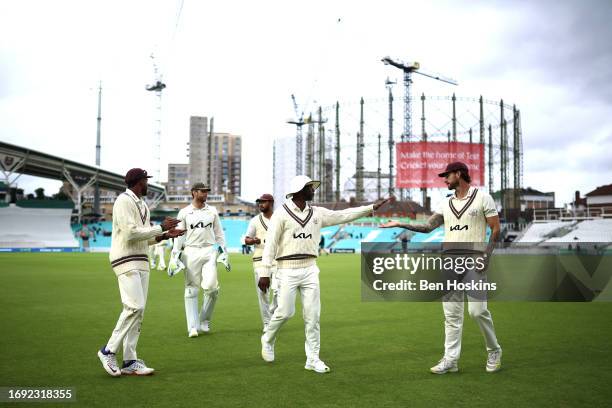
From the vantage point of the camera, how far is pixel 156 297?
13.9 metres

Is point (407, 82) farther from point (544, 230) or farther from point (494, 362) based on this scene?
point (494, 362)

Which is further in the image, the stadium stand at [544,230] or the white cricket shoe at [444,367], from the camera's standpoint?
the stadium stand at [544,230]

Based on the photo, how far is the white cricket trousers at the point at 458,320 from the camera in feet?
20.8

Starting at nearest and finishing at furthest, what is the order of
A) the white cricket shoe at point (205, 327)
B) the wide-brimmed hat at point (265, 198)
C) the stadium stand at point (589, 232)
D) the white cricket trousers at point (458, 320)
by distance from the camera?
the white cricket trousers at point (458, 320)
the white cricket shoe at point (205, 327)
the wide-brimmed hat at point (265, 198)
the stadium stand at point (589, 232)

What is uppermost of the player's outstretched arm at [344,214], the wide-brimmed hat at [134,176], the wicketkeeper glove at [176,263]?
the wide-brimmed hat at [134,176]

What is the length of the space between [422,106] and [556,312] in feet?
193

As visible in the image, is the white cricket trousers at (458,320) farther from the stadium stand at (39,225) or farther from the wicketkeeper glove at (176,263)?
the stadium stand at (39,225)

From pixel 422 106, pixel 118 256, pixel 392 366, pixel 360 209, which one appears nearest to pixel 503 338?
pixel 392 366

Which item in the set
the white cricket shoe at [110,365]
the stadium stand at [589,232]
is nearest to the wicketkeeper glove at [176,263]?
the white cricket shoe at [110,365]

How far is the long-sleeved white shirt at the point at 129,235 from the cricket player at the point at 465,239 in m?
A: 2.97

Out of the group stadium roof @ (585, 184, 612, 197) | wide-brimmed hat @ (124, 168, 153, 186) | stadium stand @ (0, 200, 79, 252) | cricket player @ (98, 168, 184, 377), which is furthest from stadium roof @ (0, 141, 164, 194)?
stadium roof @ (585, 184, 612, 197)

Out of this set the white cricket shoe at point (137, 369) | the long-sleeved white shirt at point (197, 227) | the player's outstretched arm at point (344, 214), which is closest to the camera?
the white cricket shoe at point (137, 369)

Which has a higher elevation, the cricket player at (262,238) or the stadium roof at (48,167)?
the stadium roof at (48,167)

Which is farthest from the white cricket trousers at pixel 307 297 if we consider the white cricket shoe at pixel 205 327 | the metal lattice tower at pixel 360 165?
the metal lattice tower at pixel 360 165
